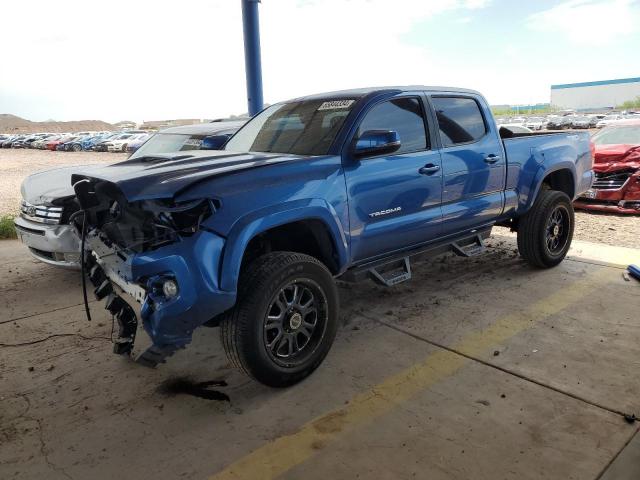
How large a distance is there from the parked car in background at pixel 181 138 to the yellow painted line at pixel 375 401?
4122 mm

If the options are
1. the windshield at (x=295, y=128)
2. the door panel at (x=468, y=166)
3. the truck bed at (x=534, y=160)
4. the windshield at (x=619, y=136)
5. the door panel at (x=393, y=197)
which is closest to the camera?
the door panel at (x=393, y=197)

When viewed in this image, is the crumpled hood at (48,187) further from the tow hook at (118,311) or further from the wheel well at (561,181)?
the wheel well at (561,181)

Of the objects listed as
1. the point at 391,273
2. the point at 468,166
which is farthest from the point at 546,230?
the point at 391,273

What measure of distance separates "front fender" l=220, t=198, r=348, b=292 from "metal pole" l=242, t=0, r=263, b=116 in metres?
6.75

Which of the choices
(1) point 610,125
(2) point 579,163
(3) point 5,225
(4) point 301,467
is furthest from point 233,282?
(1) point 610,125

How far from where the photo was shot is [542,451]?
8.52 feet

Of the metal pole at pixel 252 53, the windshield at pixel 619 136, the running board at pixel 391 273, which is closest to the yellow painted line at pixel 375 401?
the running board at pixel 391 273

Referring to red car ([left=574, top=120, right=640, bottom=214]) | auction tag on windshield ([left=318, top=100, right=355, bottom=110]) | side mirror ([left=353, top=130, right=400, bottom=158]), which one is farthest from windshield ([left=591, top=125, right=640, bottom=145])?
side mirror ([left=353, top=130, right=400, bottom=158])

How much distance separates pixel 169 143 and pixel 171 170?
4.05 meters

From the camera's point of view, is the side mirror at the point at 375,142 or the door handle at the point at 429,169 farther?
the door handle at the point at 429,169

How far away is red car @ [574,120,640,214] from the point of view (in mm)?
8078

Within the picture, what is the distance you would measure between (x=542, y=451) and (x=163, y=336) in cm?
209

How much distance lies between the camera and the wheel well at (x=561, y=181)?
18.8 ft

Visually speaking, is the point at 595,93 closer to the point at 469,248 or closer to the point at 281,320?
the point at 469,248
